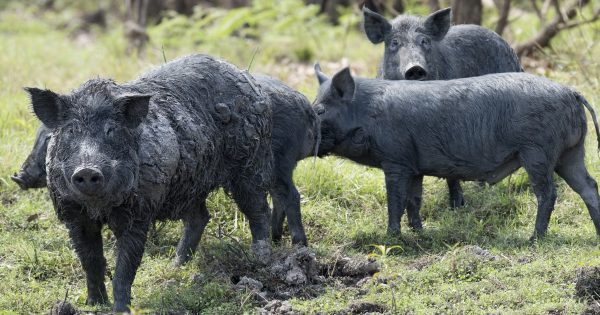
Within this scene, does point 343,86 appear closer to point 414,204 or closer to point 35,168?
point 414,204

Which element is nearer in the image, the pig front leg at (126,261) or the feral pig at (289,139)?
the pig front leg at (126,261)

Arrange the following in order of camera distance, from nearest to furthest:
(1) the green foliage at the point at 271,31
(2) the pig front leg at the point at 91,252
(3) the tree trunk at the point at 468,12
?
1. (2) the pig front leg at the point at 91,252
2. (3) the tree trunk at the point at 468,12
3. (1) the green foliage at the point at 271,31

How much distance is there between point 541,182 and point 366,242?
125 cm

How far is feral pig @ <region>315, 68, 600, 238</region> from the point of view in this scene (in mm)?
6766

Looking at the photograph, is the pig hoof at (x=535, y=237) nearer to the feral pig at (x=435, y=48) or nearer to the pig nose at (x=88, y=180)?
the feral pig at (x=435, y=48)

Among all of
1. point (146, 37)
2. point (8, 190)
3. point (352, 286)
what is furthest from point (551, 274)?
point (146, 37)

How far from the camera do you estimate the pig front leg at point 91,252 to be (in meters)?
5.55

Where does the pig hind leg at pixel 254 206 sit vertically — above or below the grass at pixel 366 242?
above

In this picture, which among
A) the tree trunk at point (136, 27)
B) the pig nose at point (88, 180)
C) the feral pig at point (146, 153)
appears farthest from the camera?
the tree trunk at point (136, 27)

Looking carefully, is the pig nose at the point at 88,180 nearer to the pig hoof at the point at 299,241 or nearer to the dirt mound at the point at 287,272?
the dirt mound at the point at 287,272

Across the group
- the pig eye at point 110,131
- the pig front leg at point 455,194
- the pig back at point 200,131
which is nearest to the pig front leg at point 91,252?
the pig back at point 200,131

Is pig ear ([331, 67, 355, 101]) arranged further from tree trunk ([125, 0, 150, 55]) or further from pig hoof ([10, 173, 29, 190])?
tree trunk ([125, 0, 150, 55])

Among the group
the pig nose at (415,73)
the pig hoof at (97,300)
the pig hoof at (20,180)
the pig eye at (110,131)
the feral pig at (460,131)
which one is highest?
the pig nose at (415,73)

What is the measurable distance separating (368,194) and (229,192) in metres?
1.51
